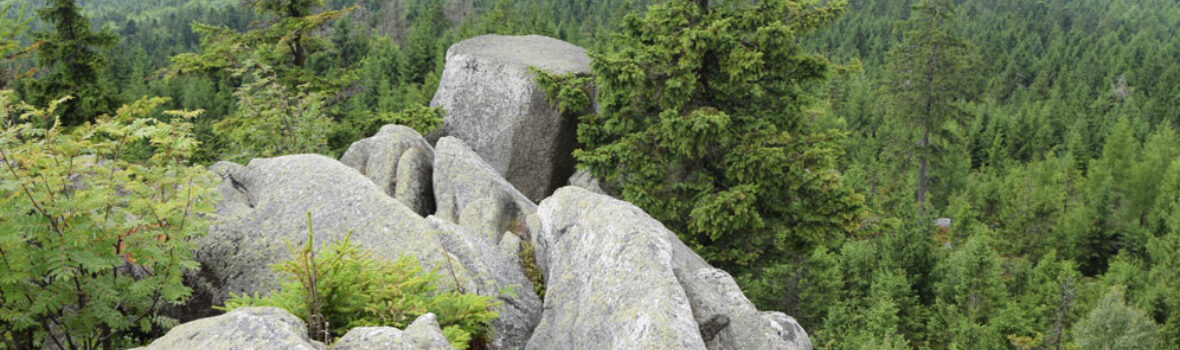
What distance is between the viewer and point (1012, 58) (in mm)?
113625

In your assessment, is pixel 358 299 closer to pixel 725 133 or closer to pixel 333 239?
pixel 333 239

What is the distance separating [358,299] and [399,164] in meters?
7.25

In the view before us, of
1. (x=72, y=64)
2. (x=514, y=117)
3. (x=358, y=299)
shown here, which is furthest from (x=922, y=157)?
(x=358, y=299)

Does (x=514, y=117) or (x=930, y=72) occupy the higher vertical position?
(x=514, y=117)

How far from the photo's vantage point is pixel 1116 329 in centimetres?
3472

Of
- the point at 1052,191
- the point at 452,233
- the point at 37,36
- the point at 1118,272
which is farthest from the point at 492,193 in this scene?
the point at 1052,191

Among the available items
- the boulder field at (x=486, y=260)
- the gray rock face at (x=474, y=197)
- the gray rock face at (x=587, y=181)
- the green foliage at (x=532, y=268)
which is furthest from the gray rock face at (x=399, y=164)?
the gray rock face at (x=587, y=181)

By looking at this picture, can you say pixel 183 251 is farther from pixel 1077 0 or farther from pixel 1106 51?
pixel 1077 0

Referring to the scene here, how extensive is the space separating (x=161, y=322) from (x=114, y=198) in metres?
1.14

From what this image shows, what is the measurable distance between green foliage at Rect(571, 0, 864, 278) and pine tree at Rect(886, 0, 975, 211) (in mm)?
34095

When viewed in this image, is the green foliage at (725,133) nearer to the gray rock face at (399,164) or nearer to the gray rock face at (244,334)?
the gray rock face at (399,164)

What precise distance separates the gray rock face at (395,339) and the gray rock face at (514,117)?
11907 mm

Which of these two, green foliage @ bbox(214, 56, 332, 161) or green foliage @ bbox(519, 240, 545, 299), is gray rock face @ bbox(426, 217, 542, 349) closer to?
green foliage @ bbox(519, 240, 545, 299)

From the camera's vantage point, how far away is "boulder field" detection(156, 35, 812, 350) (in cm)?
574
